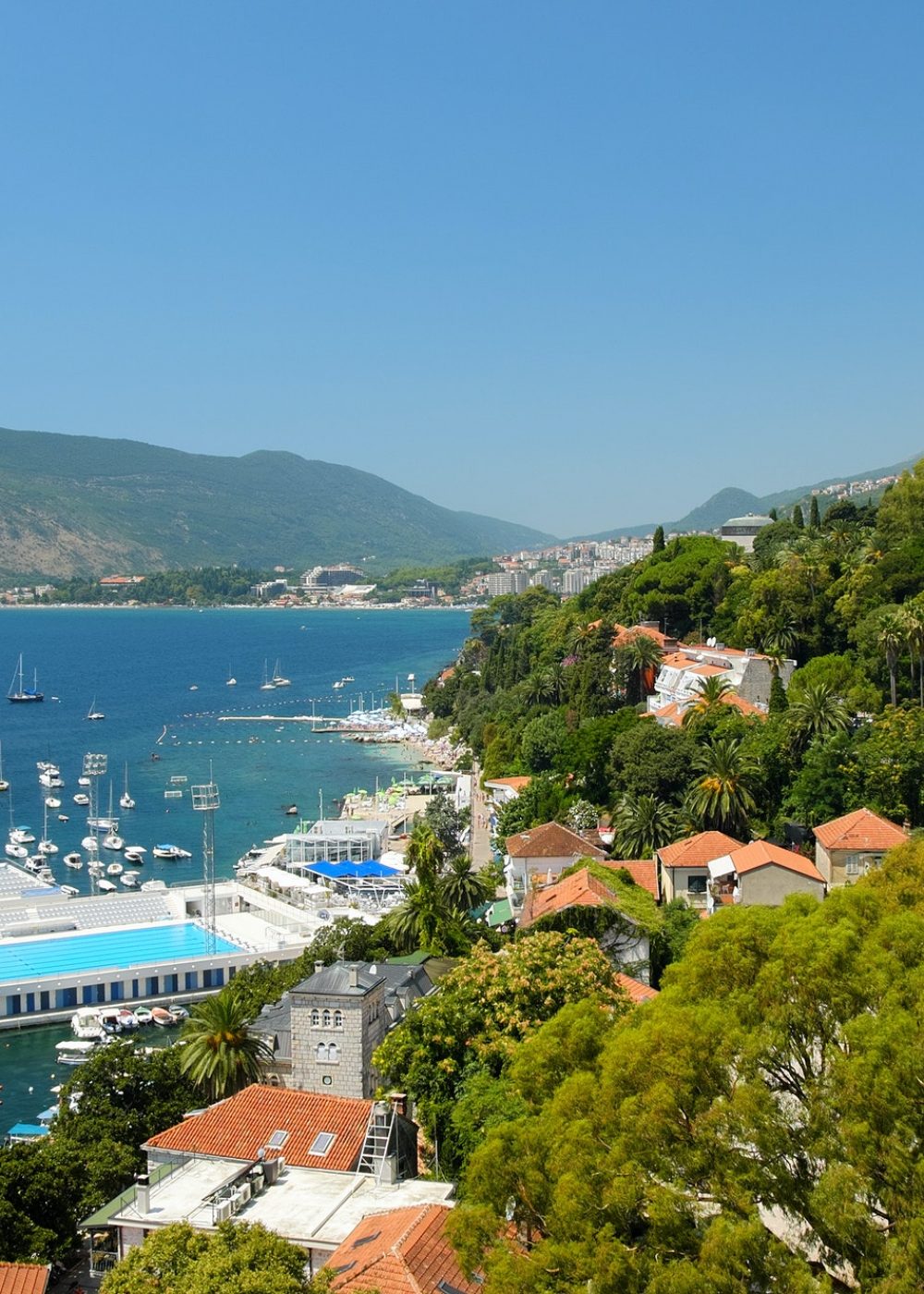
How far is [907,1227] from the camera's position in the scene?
11539mm

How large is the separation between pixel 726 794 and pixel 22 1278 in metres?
26.6

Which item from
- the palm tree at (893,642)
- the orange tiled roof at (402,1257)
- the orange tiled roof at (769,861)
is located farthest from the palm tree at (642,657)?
the orange tiled roof at (402,1257)

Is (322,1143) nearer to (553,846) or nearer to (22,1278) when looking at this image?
(22,1278)

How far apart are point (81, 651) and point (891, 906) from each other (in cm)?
17114

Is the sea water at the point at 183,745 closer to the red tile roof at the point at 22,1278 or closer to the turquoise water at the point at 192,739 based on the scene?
the turquoise water at the point at 192,739

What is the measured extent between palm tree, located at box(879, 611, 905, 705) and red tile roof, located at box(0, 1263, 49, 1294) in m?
32.9

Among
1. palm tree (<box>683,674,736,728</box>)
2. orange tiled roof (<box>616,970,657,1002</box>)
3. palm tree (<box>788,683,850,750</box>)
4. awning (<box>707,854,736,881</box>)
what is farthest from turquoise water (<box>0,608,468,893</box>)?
orange tiled roof (<box>616,970,657,1002</box>)

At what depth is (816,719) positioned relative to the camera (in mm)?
41406

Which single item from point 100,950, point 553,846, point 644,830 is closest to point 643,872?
point 553,846

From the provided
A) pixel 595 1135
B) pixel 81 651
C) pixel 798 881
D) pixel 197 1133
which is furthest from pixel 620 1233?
pixel 81 651

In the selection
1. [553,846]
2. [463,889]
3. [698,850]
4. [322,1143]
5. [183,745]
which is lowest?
[183,745]

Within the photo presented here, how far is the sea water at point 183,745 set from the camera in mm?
63781

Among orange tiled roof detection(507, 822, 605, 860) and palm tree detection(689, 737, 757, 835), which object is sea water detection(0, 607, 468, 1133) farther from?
palm tree detection(689, 737, 757, 835)

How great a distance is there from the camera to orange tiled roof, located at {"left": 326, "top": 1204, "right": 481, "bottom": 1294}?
48.5 ft
